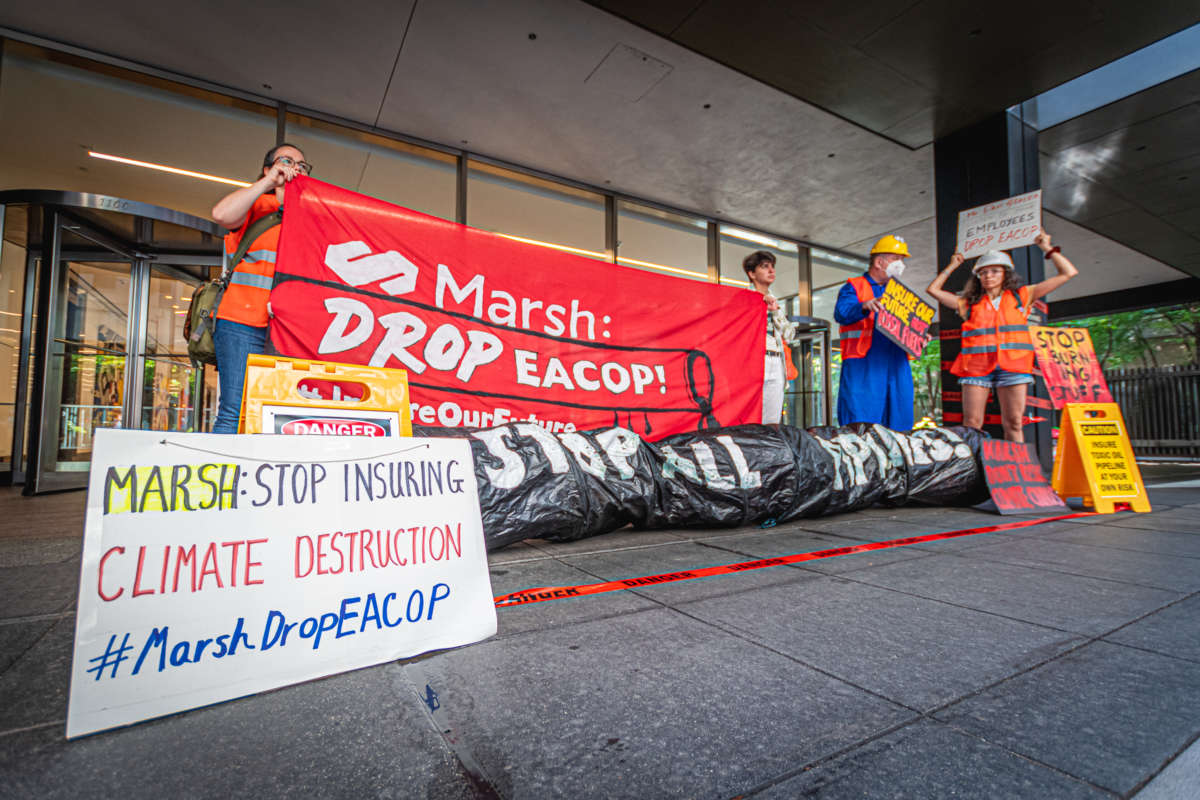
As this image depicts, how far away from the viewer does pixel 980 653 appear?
48.5 inches

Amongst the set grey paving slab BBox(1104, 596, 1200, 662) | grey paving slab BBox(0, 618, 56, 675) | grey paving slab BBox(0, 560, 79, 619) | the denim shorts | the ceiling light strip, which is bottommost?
grey paving slab BBox(0, 560, 79, 619)

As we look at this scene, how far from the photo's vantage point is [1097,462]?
11.5 feet

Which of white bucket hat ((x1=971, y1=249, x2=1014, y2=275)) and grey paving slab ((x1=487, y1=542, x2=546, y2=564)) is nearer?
grey paving slab ((x1=487, y1=542, x2=546, y2=564))

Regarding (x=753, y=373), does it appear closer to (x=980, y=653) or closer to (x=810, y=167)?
(x=980, y=653)

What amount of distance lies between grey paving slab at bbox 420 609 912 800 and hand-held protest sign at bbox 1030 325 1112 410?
4801 millimetres

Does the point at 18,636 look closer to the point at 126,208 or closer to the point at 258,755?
the point at 258,755

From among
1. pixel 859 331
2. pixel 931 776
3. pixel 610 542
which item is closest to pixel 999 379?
pixel 859 331

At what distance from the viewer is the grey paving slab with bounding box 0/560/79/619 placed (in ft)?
5.02

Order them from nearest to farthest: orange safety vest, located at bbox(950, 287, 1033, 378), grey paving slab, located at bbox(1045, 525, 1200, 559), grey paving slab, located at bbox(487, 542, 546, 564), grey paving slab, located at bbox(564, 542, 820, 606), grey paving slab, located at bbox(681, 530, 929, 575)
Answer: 1. grey paving slab, located at bbox(564, 542, 820, 606)
2. grey paving slab, located at bbox(681, 530, 929, 575)
3. grey paving slab, located at bbox(487, 542, 546, 564)
4. grey paving slab, located at bbox(1045, 525, 1200, 559)
5. orange safety vest, located at bbox(950, 287, 1033, 378)

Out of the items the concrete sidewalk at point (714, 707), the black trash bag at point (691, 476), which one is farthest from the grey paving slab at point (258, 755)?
the black trash bag at point (691, 476)

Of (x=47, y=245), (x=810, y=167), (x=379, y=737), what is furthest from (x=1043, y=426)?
(x=47, y=245)

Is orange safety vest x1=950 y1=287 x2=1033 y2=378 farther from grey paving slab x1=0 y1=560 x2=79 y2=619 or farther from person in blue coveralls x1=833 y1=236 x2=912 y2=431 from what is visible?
grey paving slab x1=0 y1=560 x2=79 y2=619

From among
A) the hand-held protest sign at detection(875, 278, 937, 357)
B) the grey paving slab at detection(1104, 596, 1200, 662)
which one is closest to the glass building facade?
the hand-held protest sign at detection(875, 278, 937, 357)

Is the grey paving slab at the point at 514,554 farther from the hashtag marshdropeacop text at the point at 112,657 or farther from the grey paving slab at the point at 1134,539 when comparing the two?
the grey paving slab at the point at 1134,539
